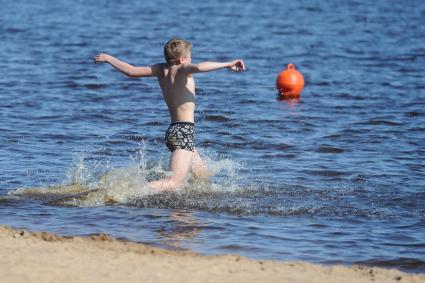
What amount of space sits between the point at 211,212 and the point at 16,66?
41.5 feet

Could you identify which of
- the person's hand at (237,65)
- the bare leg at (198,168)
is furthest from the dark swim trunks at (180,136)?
the person's hand at (237,65)

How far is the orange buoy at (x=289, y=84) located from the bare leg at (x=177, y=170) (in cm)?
819

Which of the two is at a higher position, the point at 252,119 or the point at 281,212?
the point at 252,119

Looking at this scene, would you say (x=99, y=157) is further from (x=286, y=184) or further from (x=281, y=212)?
(x=281, y=212)

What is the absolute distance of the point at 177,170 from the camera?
1048cm

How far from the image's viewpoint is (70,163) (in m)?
12.2

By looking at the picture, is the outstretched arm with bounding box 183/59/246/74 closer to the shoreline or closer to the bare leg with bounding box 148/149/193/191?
the bare leg with bounding box 148/149/193/191

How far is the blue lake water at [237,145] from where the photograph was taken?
9.10 m

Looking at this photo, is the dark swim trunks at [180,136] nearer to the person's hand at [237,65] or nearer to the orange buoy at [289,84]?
the person's hand at [237,65]

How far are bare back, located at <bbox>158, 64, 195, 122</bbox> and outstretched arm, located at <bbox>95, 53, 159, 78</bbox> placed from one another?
0.13m

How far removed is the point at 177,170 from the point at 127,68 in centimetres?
126

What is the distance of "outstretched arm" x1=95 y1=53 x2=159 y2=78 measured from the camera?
397 inches

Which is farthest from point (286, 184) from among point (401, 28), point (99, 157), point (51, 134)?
point (401, 28)

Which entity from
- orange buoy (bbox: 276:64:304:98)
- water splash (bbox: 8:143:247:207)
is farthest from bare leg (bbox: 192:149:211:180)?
orange buoy (bbox: 276:64:304:98)
